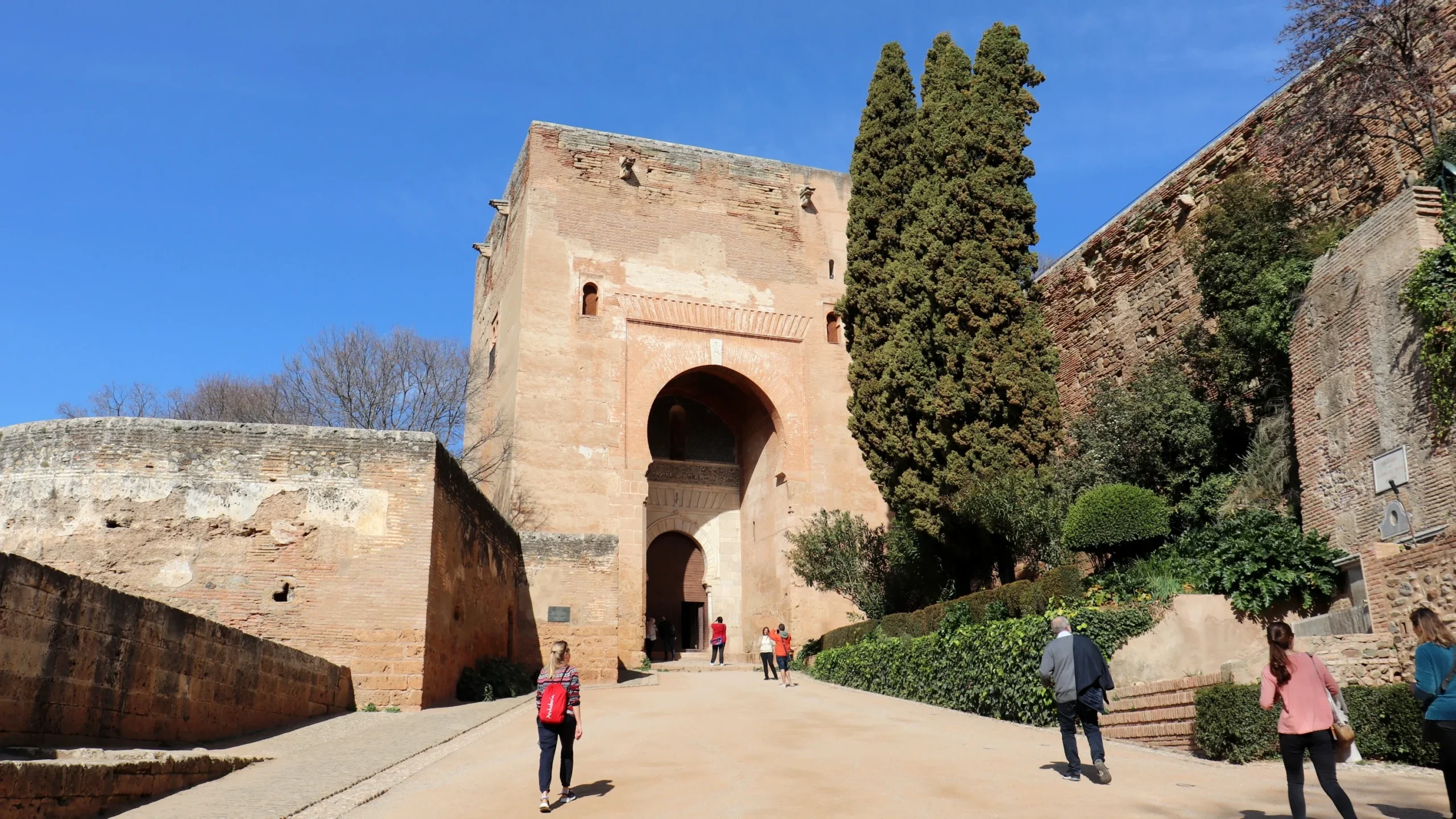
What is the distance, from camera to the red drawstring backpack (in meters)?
6.59

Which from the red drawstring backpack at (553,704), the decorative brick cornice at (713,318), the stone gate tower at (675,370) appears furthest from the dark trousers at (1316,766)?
the decorative brick cornice at (713,318)

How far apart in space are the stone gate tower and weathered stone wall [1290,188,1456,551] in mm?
11550

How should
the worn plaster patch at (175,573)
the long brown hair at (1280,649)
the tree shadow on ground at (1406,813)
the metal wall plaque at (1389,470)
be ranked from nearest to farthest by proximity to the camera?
the long brown hair at (1280,649) < the tree shadow on ground at (1406,813) < the metal wall plaque at (1389,470) < the worn plaster patch at (175,573)

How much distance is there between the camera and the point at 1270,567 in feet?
34.7

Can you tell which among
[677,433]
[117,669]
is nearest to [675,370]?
[677,433]

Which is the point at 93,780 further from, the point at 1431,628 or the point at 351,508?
the point at 1431,628

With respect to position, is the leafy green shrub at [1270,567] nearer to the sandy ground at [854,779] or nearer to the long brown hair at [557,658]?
the sandy ground at [854,779]

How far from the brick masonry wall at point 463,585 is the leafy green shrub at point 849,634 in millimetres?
5261

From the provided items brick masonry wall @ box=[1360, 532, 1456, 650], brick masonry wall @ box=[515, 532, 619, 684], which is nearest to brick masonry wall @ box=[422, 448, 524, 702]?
brick masonry wall @ box=[515, 532, 619, 684]

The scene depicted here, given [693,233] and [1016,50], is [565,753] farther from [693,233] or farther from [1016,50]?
[693,233]

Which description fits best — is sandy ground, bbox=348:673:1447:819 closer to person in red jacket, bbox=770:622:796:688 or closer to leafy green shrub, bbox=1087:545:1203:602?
leafy green shrub, bbox=1087:545:1203:602

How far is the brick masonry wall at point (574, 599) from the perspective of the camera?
16.7 metres

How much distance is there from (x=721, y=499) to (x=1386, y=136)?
53.7 ft

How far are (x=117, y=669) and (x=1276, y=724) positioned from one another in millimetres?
7514
